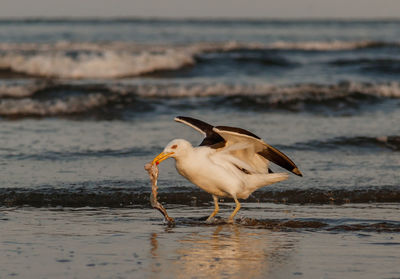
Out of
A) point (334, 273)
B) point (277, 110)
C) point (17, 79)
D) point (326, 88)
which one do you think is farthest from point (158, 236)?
point (17, 79)

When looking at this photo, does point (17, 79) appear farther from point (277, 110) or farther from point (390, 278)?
point (390, 278)

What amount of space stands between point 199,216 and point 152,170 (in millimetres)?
735

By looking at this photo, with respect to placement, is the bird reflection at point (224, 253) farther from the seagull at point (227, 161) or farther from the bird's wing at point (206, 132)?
the bird's wing at point (206, 132)

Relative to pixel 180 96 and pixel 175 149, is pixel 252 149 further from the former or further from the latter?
pixel 180 96

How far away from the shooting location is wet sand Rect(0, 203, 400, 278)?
5648 millimetres

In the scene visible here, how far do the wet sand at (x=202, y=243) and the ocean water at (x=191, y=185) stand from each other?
0.01m

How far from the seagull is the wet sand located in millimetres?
288

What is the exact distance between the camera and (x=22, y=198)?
845 centimetres

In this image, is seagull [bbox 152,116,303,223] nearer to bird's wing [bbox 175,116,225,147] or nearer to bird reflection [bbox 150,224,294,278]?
bird's wing [bbox 175,116,225,147]

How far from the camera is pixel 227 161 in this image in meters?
8.33

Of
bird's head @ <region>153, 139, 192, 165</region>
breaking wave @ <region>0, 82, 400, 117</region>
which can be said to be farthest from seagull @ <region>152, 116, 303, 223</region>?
breaking wave @ <region>0, 82, 400, 117</region>

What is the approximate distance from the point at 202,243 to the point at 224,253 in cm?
43

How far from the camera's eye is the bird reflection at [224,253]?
565 cm

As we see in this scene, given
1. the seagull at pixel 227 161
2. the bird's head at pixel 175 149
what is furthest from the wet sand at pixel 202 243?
the bird's head at pixel 175 149
